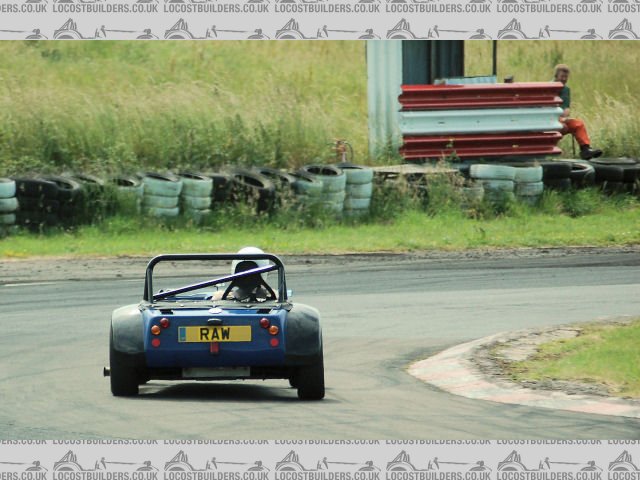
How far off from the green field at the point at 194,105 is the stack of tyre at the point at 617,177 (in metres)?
2.27

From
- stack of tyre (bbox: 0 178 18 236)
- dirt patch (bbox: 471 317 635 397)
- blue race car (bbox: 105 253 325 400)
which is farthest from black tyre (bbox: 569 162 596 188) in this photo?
blue race car (bbox: 105 253 325 400)

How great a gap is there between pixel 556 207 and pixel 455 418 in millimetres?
13265

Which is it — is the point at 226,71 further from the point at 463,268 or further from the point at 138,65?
the point at 463,268

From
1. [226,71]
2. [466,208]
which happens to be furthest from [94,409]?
[226,71]

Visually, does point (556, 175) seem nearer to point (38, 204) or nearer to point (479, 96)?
point (479, 96)

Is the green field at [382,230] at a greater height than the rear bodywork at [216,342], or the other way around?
the rear bodywork at [216,342]

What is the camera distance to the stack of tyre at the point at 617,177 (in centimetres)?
2144

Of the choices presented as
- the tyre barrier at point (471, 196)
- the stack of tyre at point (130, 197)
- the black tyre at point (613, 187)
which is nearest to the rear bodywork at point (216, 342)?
the stack of tyre at point (130, 197)

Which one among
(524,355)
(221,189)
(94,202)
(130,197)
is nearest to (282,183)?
(221,189)

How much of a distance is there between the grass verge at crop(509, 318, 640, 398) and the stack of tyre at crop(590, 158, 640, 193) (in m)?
10.3

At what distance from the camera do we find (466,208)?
20.5m

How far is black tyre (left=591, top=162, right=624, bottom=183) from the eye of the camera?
2144 centimetres

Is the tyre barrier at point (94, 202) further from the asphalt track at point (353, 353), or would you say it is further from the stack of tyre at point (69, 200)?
the asphalt track at point (353, 353)

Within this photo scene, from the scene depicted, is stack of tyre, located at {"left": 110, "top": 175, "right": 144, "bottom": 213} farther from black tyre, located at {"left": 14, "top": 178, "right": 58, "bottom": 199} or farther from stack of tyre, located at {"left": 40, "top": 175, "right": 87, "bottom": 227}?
black tyre, located at {"left": 14, "top": 178, "right": 58, "bottom": 199}
